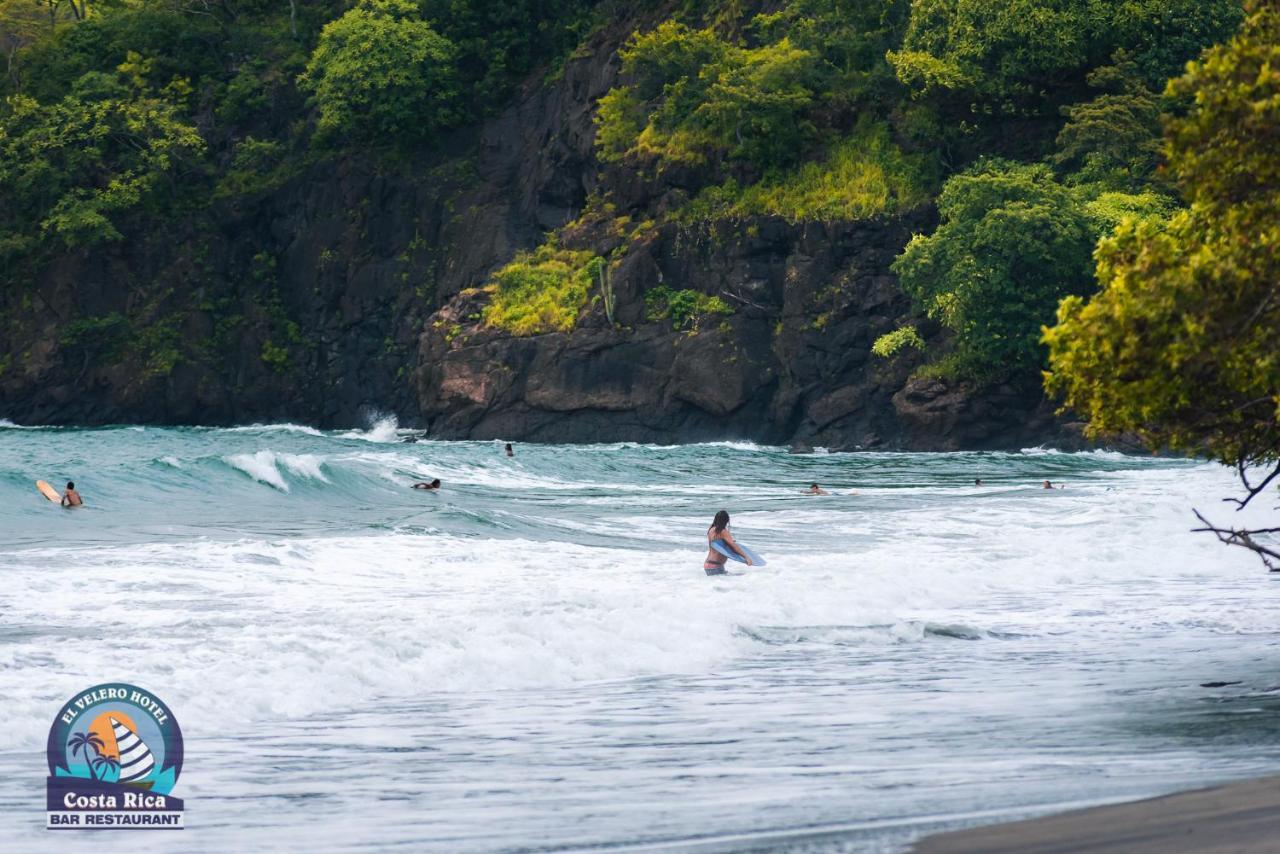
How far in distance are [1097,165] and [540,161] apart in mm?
20060

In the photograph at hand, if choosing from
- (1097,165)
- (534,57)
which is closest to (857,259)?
(1097,165)

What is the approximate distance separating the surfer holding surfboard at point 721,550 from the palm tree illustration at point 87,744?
9.18 metres

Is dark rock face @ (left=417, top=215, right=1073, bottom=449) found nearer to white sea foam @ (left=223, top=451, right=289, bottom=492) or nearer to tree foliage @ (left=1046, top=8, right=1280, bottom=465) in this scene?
white sea foam @ (left=223, top=451, right=289, bottom=492)

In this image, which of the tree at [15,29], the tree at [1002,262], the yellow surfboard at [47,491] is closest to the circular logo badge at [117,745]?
the yellow surfboard at [47,491]

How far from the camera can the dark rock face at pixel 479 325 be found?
135 ft

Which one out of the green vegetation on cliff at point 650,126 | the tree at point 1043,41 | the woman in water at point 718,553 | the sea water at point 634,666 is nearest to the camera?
the sea water at point 634,666

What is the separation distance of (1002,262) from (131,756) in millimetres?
30278

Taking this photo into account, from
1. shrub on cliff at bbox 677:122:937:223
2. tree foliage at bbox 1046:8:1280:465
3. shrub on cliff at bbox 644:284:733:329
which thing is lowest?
tree foliage at bbox 1046:8:1280:465

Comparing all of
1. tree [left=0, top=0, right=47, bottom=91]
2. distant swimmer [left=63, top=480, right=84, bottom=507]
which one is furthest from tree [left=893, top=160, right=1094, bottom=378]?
tree [left=0, top=0, right=47, bottom=91]

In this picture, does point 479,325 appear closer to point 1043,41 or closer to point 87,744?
point 1043,41

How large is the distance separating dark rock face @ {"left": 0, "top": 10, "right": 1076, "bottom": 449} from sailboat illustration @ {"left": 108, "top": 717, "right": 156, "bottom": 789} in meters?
32.4

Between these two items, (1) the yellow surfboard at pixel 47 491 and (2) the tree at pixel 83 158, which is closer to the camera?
(1) the yellow surfboard at pixel 47 491

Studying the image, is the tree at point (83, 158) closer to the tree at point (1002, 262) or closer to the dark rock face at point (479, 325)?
the dark rock face at point (479, 325)

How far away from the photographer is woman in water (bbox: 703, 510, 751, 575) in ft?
53.3
